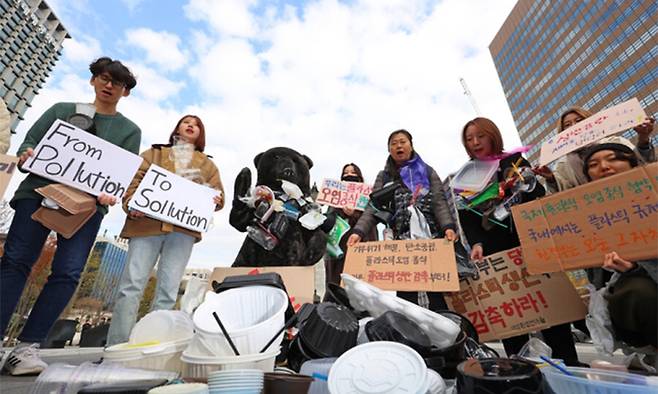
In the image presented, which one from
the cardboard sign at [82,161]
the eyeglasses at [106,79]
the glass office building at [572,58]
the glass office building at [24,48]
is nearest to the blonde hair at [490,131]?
the cardboard sign at [82,161]

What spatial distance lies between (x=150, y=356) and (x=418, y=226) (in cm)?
206

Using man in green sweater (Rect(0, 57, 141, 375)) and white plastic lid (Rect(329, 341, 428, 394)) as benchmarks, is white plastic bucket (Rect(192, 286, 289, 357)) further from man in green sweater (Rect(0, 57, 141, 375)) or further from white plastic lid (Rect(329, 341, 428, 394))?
man in green sweater (Rect(0, 57, 141, 375))

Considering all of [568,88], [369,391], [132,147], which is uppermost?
[568,88]

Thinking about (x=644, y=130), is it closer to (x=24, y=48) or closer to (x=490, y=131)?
(x=490, y=131)

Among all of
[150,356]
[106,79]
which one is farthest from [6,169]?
[150,356]

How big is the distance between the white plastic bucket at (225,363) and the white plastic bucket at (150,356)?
187mm

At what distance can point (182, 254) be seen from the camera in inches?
104

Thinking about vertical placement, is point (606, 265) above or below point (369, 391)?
above

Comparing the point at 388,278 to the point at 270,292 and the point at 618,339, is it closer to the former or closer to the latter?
the point at 270,292

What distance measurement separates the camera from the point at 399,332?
1.43m

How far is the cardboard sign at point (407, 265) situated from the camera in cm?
228

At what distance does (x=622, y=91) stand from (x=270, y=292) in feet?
163

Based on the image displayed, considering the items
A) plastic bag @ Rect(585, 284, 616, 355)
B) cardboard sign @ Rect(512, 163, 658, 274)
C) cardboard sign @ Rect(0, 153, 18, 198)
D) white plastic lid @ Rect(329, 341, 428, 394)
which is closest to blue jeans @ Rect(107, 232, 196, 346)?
cardboard sign @ Rect(0, 153, 18, 198)

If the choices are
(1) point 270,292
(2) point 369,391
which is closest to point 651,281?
(2) point 369,391
